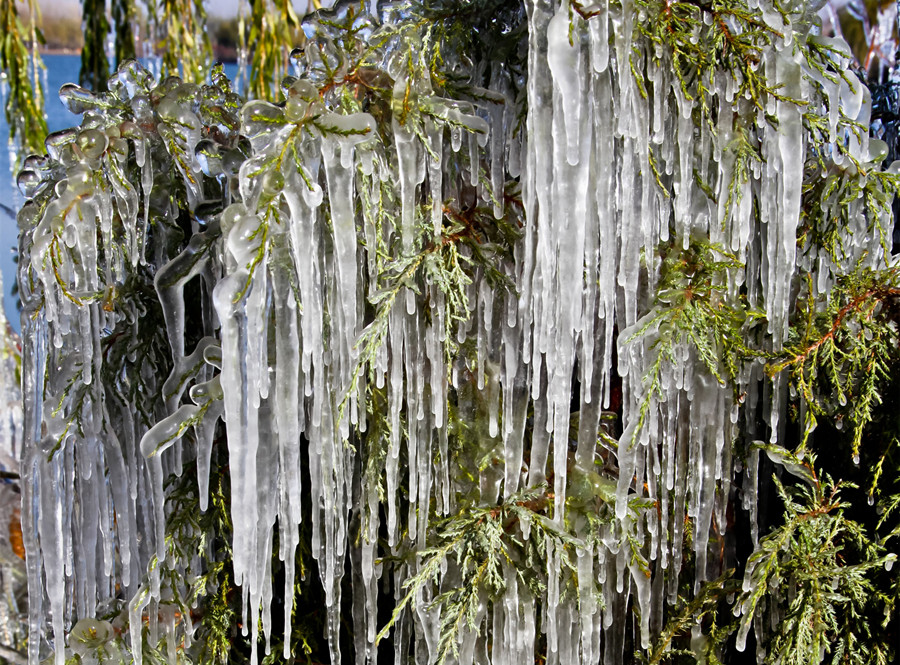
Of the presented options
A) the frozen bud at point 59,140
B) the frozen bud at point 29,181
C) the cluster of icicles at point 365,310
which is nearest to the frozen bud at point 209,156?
the cluster of icicles at point 365,310

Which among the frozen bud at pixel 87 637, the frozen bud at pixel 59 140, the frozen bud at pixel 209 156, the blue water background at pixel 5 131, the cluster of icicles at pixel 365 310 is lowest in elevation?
the frozen bud at pixel 87 637

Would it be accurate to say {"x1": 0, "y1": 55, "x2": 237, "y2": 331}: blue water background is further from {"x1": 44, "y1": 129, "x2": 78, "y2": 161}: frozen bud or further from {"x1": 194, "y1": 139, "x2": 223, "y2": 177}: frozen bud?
{"x1": 194, "y1": 139, "x2": 223, "y2": 177}: frozen bud

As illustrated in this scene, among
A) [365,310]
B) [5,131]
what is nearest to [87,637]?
[365,310]

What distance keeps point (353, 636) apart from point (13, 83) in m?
2.91

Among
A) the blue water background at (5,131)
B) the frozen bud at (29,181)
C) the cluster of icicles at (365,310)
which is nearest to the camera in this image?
the cluster of icicles at (365,310)

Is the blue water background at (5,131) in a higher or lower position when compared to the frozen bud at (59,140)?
higher

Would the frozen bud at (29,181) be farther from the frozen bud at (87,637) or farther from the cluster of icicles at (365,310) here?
the frozen bud at (87,637)

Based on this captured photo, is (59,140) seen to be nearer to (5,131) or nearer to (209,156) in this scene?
(209,156)

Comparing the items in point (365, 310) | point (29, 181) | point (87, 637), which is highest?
point (29, 181)

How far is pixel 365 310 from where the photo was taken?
3.99ft

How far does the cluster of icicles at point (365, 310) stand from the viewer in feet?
3.43

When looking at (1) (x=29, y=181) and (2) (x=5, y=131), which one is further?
(2) (x=5, y=131)

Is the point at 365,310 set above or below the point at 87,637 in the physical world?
above

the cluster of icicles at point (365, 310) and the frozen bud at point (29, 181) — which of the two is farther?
the frozen bud at point (29, 181)
